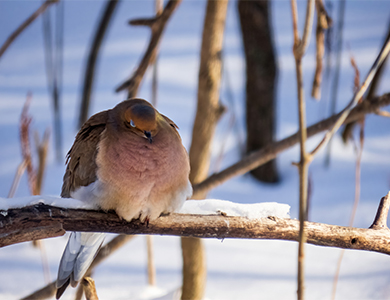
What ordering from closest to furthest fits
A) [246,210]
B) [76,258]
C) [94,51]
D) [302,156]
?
[302,156] < [246,210] < [76,258] < [94,51]

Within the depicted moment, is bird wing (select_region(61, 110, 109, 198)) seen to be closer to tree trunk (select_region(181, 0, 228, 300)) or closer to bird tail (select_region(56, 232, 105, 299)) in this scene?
bird tail (select_region(56, 232, 105, 299))

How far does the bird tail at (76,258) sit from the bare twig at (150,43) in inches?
16.5

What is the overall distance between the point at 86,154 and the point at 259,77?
1.64 metres

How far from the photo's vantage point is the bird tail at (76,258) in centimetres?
90

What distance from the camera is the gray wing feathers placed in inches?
35.4

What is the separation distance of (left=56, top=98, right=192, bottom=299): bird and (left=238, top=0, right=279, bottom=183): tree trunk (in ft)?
4.70

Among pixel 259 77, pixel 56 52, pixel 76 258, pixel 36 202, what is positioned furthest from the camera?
pixel 259 77

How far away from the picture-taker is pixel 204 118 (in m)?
1.23

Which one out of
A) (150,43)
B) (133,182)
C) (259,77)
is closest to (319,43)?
(150,43)

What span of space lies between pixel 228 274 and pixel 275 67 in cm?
122

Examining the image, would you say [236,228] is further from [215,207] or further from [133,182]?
[133,182]

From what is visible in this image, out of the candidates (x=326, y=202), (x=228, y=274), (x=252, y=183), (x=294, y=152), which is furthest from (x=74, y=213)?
(x=294, y=152)

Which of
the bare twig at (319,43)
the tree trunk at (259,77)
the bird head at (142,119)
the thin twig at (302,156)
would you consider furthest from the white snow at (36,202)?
the tree trunk at (259,77)

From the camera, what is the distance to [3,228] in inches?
25.4
